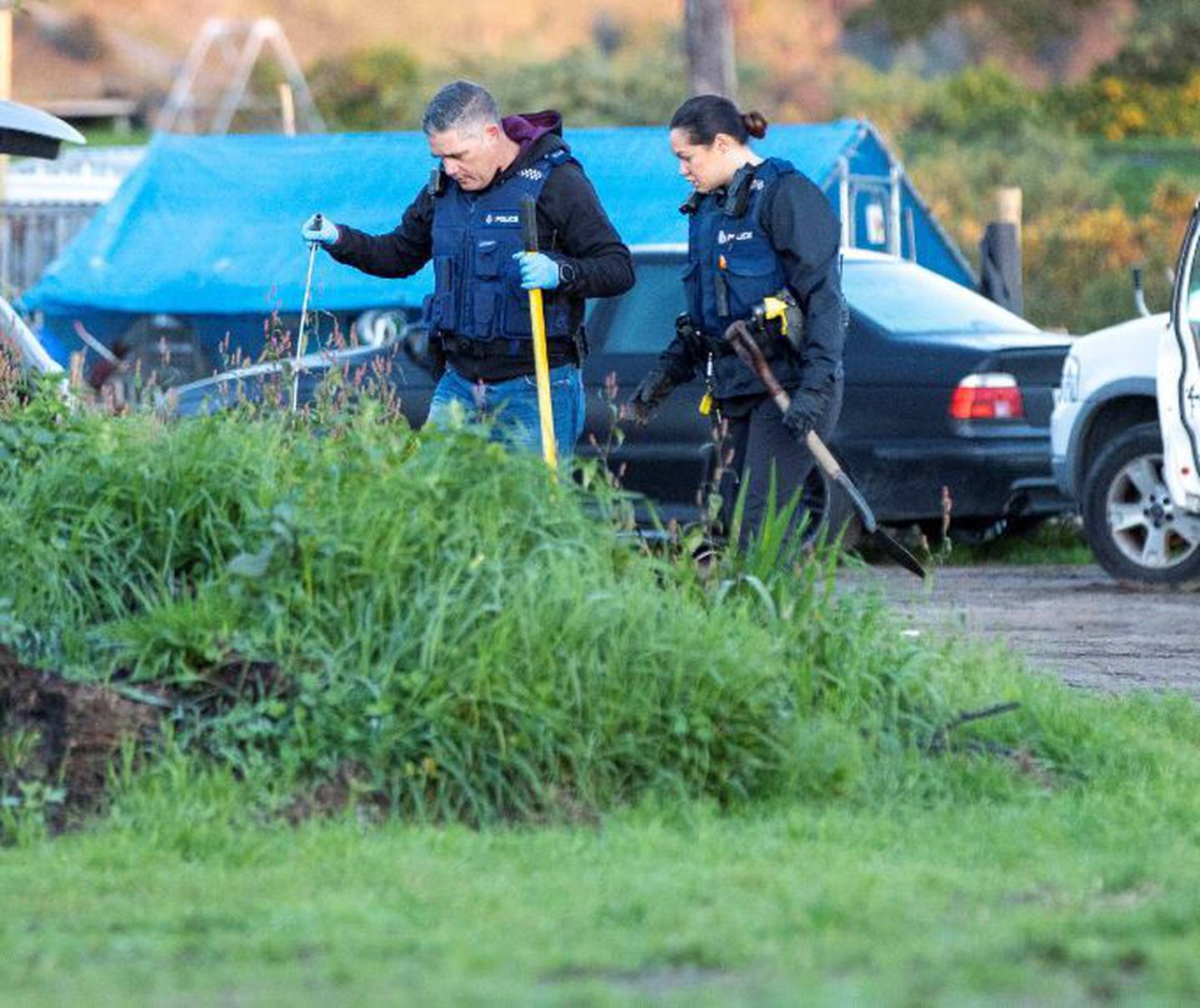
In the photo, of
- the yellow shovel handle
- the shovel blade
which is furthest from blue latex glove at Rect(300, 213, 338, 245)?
the shovel blade

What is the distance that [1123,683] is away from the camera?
9250 millimetres

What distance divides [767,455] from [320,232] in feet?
5.20

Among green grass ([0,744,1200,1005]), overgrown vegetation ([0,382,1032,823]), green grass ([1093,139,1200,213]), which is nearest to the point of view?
green grass ([0,744,1200,1005])

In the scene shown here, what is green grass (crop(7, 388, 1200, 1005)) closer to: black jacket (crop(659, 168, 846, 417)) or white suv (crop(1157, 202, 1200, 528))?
black jacket (crop(659, 168, 846, 417))

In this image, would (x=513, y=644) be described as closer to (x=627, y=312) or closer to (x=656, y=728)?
(x=656, y=728)

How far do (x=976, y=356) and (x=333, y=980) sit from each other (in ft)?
29.0

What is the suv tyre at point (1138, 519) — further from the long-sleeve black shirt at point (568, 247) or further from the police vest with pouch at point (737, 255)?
the police vest with pouch at point (737, 255)

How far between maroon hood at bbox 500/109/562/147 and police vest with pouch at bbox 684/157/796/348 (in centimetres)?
60

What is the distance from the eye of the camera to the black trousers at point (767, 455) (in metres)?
8.35

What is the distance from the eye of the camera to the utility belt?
8.73m

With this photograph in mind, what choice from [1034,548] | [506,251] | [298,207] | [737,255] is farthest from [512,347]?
[298,207]

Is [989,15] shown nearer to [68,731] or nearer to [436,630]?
[436,630]

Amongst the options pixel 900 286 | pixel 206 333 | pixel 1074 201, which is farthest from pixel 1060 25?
pixel 900 286

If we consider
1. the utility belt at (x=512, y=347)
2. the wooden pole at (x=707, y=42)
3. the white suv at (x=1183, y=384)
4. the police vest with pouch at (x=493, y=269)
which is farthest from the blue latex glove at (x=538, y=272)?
the wooden pole at (x=707, y=42)
